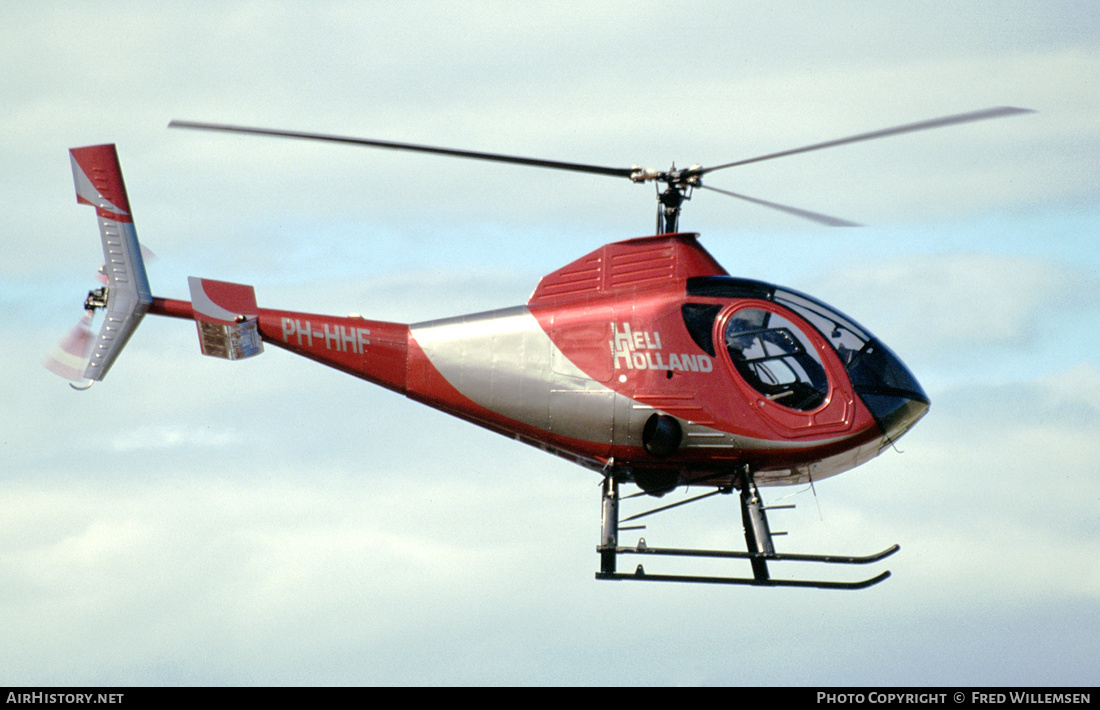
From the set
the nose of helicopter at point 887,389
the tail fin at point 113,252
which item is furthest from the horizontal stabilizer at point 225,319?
the nose of helicopter at point 887,389

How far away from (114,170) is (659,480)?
990cm

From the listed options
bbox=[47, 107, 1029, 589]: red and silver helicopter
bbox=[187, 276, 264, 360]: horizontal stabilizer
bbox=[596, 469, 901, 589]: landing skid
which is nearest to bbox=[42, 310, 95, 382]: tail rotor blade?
bbox=[47, 107, 1029, 589]: red and silver helicopter

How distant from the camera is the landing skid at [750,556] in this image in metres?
21.8

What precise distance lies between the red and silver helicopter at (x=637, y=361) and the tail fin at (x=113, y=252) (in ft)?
0.10

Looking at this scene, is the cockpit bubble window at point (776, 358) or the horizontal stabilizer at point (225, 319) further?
the horizontal stabilizer at point (225, 319)

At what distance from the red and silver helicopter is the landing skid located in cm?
3

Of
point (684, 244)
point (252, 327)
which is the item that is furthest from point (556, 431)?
point (252, 327)

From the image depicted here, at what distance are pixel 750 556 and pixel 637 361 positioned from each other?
3330 millimetres

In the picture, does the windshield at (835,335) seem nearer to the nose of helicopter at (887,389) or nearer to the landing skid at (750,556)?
the nose of helicopter at (887,389)

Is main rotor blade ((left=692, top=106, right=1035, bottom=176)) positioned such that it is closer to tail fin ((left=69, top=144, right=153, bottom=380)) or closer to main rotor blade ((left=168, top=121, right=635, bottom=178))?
main rotor blade ((left=168, top=121, right=635, bottom=178))

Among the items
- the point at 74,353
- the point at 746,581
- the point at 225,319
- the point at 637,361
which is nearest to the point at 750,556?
the point at 746,581

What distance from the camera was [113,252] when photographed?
24031 millimetres

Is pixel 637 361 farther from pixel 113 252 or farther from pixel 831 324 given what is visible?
pixel 113 252
